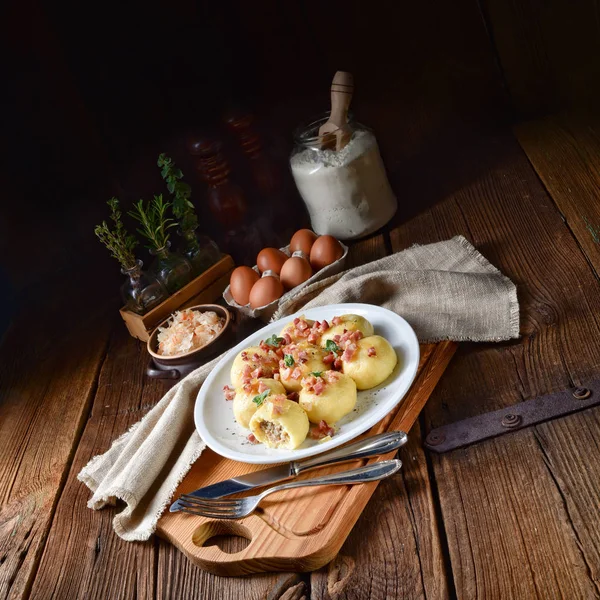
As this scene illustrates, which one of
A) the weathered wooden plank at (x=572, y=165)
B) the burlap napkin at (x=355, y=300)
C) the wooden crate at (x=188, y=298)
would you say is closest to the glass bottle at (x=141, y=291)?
the wooden crate at (x=188, y=298)

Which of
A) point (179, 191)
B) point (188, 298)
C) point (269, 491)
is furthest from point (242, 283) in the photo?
point (269, 491)

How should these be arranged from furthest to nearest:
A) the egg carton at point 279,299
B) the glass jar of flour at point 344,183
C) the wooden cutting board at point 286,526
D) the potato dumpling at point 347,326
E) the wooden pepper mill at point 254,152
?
1. the wooden pepper mill at point 254,152
2. the glass jar of flour at point 344,183
3. the egg carton at point 279,299
4. the potato dumpling at point 347,326
5. the wooden cutting board at point 286,526

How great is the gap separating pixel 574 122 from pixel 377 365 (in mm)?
1505

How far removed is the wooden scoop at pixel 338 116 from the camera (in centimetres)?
206

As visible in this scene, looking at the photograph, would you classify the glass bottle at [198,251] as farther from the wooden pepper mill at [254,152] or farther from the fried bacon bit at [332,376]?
the fried bacon bit at [332,376]

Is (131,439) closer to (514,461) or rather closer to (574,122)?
(514,461)

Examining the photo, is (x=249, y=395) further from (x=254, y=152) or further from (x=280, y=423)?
(x=254, y=152)

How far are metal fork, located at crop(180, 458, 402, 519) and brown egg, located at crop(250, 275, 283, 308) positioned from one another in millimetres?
689

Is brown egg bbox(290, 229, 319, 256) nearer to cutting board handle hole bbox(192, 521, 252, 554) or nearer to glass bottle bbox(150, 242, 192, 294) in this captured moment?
glass bottle bbox(150, 242, 192, 294)

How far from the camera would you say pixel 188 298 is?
2115 millimetres

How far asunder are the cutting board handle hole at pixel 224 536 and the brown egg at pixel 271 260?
0.88 metres

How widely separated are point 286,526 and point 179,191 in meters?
1.14

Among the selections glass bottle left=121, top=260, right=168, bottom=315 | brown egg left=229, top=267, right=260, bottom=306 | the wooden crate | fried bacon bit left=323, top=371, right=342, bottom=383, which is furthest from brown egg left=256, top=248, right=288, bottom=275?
fried bacon bit left=323, top=371, right=342, bottom=383

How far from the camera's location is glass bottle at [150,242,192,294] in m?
2.08
